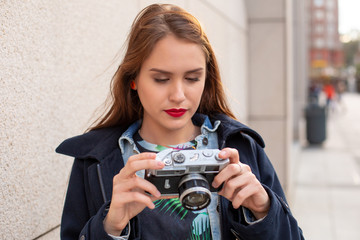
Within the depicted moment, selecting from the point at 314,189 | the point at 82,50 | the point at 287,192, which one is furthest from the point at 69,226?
the point at 314,189

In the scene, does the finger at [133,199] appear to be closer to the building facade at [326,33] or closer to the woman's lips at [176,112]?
the woman's lips at [176,112]

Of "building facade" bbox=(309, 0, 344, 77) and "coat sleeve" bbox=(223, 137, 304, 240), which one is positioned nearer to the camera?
"coat sleeve" bbox=(223, 137, 304, 240)

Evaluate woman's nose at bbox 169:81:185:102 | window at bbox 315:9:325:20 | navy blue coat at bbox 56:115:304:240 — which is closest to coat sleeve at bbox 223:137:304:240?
navy blue coat at bbox 56:115:304:240

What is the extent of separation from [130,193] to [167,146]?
43 centimetres

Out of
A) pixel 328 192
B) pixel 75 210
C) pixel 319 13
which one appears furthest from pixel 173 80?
pixel 319 13

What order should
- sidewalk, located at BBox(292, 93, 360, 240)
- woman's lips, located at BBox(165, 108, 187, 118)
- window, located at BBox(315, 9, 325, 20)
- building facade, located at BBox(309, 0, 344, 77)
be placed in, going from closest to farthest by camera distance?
woman's lips, located at BBox(165, 108, 187, 118) < sidewalk, located at BBox(292, 93, 360, 240) < building facade, located at BBox(309, 0, 344, 77) < window, located at BBox(315, 9, 325, 20)

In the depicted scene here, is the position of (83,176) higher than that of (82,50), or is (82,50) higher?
(82,50)

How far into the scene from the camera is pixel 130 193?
4.65 feet

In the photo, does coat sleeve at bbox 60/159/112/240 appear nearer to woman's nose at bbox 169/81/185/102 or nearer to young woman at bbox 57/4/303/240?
young woman at bbox 57/4/303/240

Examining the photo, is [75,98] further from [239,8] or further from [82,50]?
[239,8]

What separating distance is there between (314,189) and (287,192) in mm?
1510

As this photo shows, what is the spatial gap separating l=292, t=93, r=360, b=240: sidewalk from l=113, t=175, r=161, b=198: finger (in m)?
4.52

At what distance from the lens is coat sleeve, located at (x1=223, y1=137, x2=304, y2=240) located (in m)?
1.56

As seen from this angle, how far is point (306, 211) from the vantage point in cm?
652
